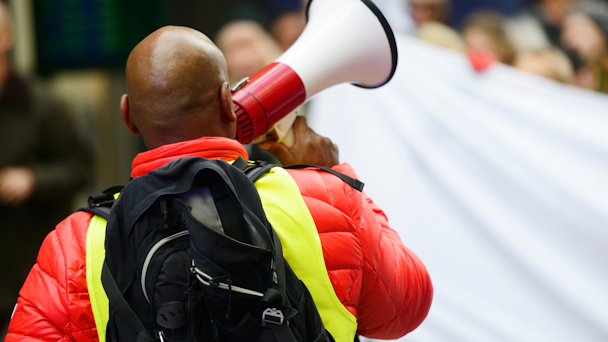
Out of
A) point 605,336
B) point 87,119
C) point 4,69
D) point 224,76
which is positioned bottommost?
point 87,119

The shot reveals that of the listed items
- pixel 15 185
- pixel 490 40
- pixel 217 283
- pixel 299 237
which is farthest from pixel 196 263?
pixel 490 40

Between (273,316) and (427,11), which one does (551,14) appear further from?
(273,316)

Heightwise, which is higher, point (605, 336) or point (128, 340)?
point (128, 340)

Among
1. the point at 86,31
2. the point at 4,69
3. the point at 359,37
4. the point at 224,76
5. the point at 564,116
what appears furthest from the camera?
the point at 86,31

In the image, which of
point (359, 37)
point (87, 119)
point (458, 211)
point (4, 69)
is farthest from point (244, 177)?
point (87, 119)

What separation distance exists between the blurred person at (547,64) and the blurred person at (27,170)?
6.38ft

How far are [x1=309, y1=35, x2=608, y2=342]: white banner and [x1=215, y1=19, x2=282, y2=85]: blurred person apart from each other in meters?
0.46

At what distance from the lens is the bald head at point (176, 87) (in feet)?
2.65

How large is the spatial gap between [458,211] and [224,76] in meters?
1.36

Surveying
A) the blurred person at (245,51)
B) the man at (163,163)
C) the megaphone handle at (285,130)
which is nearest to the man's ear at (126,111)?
the man at (163,163)

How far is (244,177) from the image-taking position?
2.54 ft

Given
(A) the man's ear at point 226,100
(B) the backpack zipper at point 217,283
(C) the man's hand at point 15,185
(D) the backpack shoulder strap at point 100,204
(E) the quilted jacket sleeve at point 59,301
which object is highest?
(A) the man's ear at point 226,100

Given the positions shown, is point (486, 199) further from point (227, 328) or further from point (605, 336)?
point (227, 328)

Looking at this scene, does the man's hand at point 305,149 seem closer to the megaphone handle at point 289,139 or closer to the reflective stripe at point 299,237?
the megaphone handle at point 289,139
